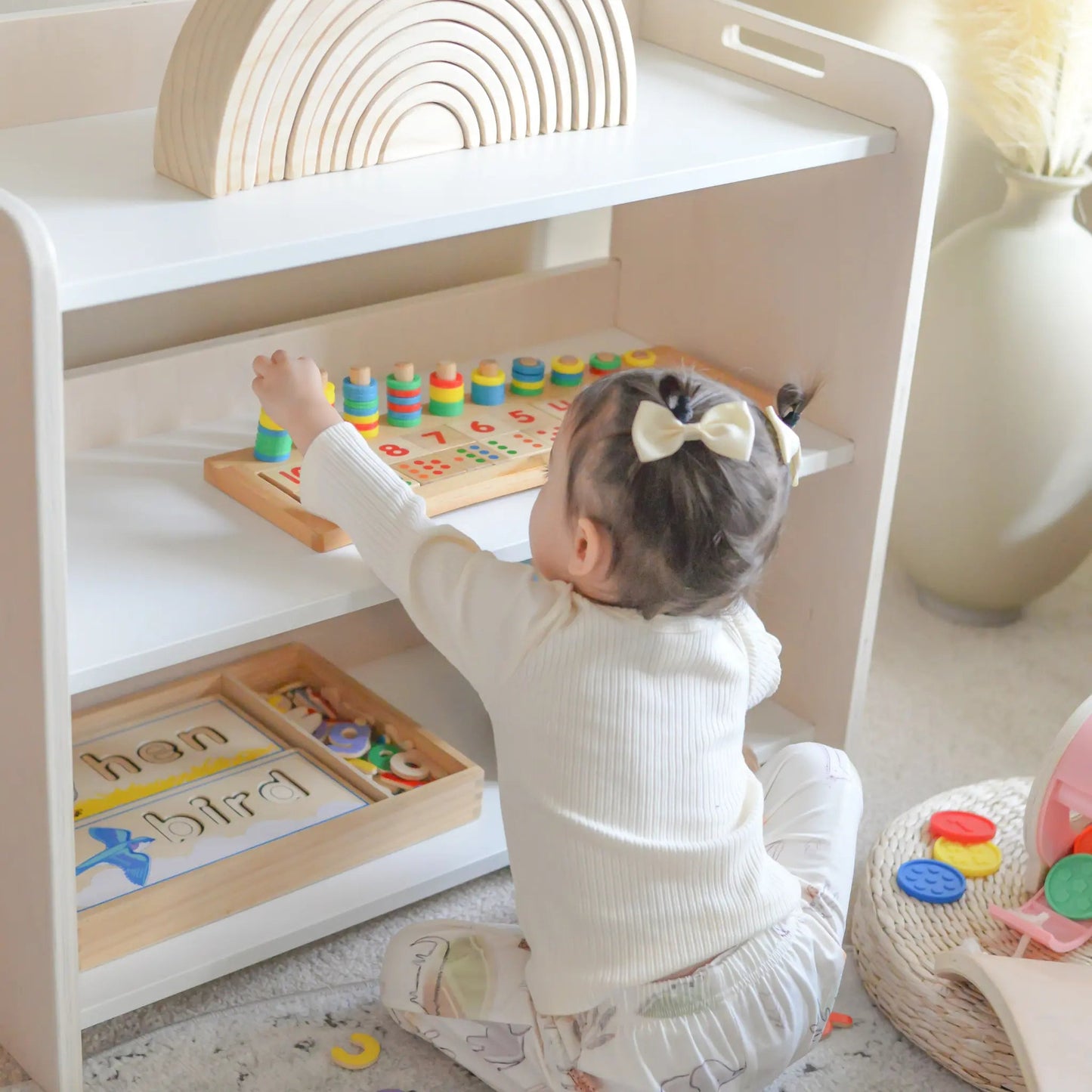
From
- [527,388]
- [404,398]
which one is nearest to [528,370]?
[527,388]

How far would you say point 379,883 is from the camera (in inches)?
53.6

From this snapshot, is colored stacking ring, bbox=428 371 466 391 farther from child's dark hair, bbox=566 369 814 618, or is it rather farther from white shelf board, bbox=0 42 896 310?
child's dark hair, bbox=566 369 814 618

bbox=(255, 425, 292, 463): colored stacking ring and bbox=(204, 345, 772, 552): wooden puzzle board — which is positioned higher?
bbox=(255, 425, 292, 463): colored stacking ring

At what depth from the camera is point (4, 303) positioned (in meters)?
0.93

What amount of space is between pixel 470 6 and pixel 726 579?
0.48 metres

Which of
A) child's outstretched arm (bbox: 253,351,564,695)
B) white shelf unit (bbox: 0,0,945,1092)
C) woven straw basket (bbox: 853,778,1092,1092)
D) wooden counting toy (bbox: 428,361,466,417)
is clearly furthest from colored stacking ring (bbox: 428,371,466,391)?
woven straw basket (bbox: 853,778,1092,1092)

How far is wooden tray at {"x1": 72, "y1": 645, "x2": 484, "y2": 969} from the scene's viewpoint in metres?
1.26

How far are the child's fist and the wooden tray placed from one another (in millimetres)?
346

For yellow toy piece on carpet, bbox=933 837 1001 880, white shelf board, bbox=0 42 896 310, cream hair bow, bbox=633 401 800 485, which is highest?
white shelf board, bbox=0 42 896 310

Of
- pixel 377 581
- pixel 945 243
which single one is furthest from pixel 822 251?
pixel 377 581

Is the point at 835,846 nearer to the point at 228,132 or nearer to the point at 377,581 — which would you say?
the point at 377,581

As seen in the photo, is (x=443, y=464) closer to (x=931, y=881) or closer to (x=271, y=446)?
(x=271, y=446)

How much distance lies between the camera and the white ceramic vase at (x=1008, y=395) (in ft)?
5.68

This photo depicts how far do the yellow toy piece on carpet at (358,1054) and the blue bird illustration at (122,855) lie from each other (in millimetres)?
206
